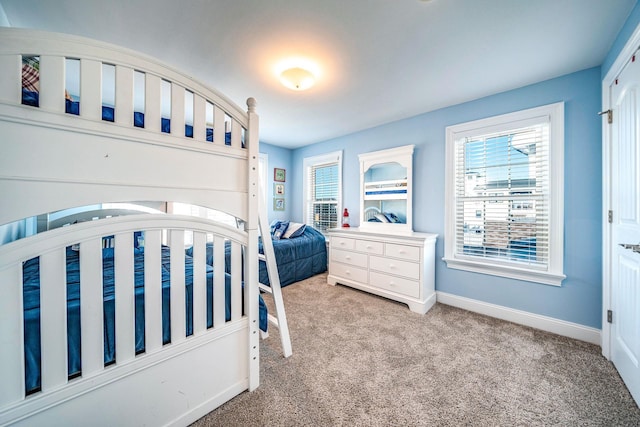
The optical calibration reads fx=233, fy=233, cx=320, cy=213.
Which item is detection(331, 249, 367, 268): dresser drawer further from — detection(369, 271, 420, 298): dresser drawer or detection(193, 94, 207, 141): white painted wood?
detection(193, 94, 207, 141): white painted wood

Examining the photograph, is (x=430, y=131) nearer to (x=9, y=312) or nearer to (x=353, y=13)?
(x=353, y=13)

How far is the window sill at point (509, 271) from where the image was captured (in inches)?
85.4

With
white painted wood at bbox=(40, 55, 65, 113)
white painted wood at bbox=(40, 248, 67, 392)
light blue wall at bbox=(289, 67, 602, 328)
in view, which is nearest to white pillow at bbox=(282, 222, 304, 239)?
light blue wall at bbox=(289, 67, 602, 328)

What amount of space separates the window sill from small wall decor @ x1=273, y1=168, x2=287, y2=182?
320 cm

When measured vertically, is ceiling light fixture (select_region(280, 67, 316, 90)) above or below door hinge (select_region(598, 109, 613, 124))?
above

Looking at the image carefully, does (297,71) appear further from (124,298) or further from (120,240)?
(124,298)

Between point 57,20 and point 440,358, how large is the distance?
12.0 ft

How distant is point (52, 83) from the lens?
846mm

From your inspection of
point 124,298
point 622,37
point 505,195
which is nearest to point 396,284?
point 505,195

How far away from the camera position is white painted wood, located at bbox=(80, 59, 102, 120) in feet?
2.96

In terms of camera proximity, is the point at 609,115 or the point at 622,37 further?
the point at 609,115

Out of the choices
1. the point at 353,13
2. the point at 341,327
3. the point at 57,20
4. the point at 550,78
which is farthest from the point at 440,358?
the point at 57,20

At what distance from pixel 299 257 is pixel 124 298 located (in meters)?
2.68

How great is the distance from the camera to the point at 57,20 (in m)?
1.61
